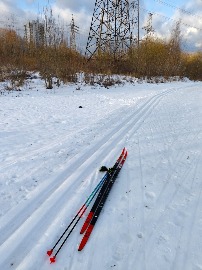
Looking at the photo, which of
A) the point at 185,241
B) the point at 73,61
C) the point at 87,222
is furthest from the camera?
the point at 73,61

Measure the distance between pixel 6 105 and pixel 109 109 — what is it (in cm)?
434

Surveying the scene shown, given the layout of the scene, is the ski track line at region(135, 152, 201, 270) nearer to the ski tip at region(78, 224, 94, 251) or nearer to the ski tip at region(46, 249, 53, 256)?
the ski tip at region(78, 224, 94, 251)

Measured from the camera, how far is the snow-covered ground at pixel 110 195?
2957 mm

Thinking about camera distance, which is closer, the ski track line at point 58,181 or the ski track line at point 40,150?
the ski track line at point 58,181

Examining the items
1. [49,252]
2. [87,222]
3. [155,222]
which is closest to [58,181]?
[87,222]

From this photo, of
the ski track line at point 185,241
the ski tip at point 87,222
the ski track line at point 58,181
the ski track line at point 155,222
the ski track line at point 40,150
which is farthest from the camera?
the ski track line at point 40,150

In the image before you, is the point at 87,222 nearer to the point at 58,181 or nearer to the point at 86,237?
the point at 86,237

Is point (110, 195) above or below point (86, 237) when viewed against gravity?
above

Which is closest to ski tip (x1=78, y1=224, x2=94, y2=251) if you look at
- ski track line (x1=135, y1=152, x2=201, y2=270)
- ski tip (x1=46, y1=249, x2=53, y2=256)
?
ski tip (x1=46, y1=249, x2=53, y2=256)

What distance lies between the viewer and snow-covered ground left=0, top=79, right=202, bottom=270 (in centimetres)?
296

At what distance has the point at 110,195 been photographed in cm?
417

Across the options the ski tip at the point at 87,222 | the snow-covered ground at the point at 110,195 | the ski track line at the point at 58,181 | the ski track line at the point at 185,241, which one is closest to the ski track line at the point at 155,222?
the snow-covered ground at the point at 110,195

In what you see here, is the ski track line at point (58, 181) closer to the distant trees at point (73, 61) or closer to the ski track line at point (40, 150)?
the ski track line at point (40, 150)

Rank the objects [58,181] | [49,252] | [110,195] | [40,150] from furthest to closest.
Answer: [40,150] → [58,181] → [110,195] → [49,252]
